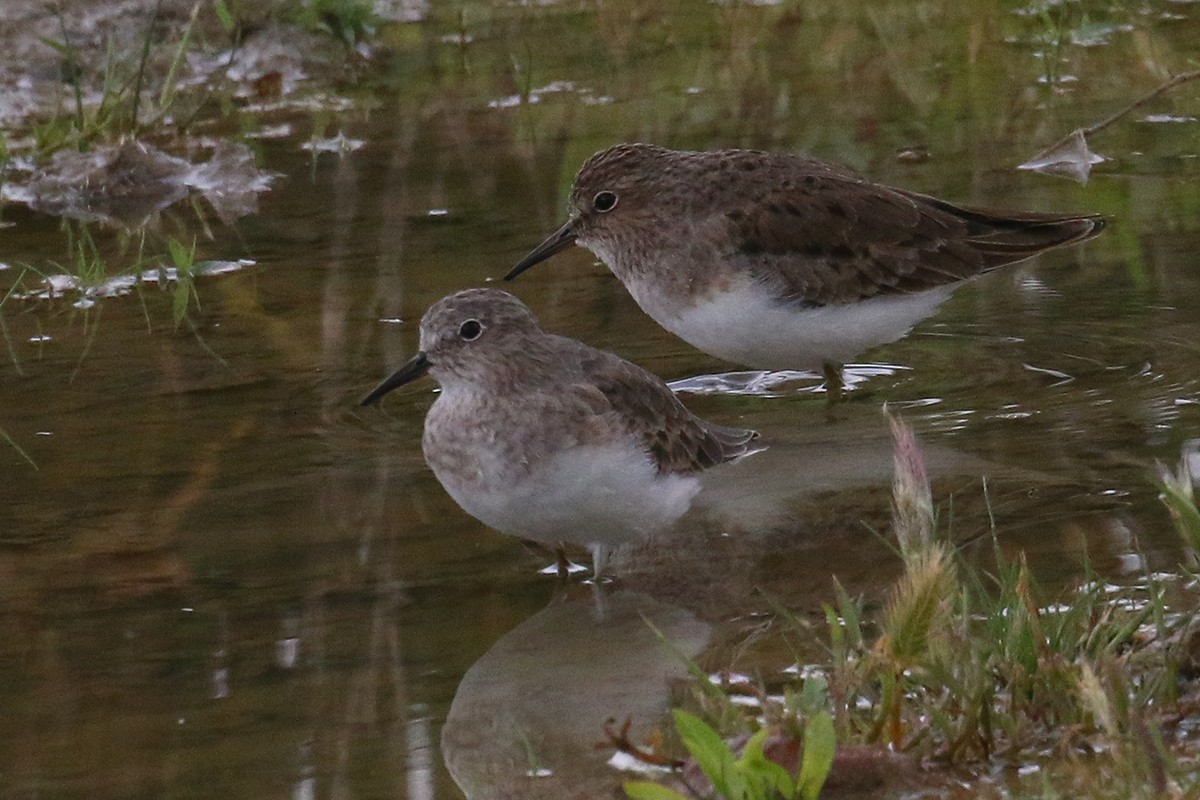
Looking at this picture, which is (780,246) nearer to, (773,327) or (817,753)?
(773,327)

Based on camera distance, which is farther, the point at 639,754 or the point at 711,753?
the point at 639,754

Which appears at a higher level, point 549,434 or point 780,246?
point 780,246

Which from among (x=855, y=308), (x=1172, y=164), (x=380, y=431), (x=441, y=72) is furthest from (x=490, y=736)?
(x=441, y=72)

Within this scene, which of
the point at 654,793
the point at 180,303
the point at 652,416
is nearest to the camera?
the point at 654,793

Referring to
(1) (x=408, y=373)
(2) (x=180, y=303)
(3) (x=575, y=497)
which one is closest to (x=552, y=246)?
(2) (x=180, y=303)

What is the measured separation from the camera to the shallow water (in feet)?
14.4

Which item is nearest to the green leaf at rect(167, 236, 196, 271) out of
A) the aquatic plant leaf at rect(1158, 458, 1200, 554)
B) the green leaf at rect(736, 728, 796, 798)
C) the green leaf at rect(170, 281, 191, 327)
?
the green leaf at rect(170, 281, 191, 327)

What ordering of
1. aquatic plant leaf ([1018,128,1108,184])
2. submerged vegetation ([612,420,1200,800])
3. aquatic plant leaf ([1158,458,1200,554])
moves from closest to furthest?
submerged vegetation ([612,420,1200,800])
aquatic plant leaf ([1158,458,1200,554])
aquatic plant leaf ([1018,128,1108,184])

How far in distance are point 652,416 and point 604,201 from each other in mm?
2051

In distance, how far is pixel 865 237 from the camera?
709cm

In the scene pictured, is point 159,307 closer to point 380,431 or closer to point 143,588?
point 380,431

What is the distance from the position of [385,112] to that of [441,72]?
78 cm

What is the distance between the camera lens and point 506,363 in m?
5.55

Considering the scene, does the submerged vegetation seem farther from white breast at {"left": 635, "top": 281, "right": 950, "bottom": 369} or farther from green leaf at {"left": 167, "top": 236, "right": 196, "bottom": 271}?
green leaf at {"left": 167, "top": 236, "right": 196, "bottom": 271}
